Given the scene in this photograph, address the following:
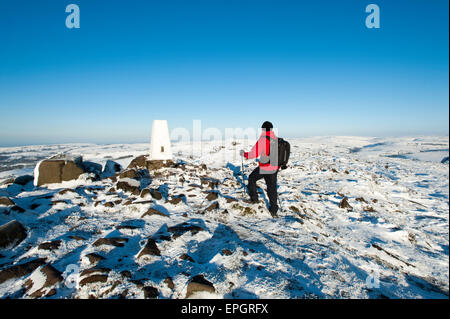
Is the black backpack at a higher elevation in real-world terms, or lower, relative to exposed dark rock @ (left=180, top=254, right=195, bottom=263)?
higher

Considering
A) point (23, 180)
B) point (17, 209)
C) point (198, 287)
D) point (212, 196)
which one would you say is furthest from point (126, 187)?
point (198, 287)

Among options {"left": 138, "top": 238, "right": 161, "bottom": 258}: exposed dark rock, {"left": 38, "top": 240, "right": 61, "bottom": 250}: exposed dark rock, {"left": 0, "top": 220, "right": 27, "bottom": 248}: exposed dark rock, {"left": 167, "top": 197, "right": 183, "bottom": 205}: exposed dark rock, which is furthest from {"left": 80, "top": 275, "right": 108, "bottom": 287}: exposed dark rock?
{"left": 167, "top": 197, "right": 183, "bottom": 205}: exposed dark rock

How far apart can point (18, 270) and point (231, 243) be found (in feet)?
12.0

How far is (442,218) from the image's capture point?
730 centimetres

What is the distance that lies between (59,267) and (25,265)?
567mm

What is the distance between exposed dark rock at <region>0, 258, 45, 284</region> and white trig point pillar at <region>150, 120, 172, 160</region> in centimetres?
877

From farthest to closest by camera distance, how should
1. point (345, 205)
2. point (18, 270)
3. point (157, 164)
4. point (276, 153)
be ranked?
point (157, 164) < point (345, 205) < point (276, 153) < point (18, 270)

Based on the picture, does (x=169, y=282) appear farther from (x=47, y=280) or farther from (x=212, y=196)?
(x=212, y=196)

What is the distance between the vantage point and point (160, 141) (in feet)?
39.3

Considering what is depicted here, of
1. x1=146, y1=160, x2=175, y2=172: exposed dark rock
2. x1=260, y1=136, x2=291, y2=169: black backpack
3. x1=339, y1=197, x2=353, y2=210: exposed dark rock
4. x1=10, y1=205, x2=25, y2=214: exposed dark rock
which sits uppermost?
x1=260, y1=136, x2=291, y2=169: black backpack

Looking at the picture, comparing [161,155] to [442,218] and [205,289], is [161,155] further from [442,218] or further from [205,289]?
[442,218]

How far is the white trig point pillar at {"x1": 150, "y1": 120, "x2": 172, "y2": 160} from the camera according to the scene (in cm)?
1186

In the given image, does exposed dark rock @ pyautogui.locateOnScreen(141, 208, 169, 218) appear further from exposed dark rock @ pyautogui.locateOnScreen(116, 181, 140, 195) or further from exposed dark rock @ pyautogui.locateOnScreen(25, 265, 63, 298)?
exposed dark rock @ pyautogui.locateOnScreen(25, 265, 63, 298)

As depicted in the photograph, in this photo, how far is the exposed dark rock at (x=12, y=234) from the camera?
4031mm
